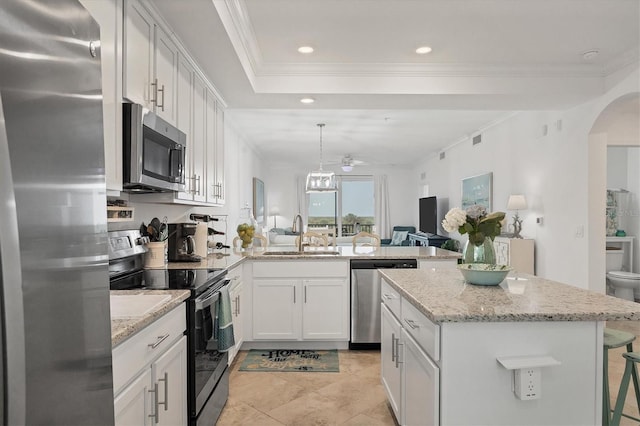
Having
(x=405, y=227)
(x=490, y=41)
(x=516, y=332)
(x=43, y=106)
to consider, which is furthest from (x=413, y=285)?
(x=405, y=227)

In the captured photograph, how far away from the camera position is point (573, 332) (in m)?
1.51

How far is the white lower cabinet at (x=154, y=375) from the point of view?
1.30 m

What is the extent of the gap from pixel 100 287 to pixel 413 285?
158cm

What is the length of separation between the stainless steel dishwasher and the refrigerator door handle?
3278 mm

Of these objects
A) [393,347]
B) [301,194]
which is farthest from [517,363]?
[301,194]

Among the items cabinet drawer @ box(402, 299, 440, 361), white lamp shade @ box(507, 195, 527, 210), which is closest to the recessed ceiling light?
white lamp shade @ box(507, 195, 527, 210)

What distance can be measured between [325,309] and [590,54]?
10.2 ft

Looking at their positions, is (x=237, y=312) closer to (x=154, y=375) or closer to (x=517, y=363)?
(x=154, y=375)

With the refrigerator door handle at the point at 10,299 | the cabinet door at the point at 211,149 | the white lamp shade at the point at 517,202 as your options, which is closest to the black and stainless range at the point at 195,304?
the cabinet door at the point at 211,149

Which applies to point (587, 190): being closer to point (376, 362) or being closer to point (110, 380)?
point (376, 362)

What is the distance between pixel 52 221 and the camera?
2.22 ft

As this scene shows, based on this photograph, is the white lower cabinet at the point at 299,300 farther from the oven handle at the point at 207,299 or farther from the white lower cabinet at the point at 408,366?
the oven handle at the point at 207,299

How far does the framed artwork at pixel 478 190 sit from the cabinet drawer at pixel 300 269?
294 centimetres

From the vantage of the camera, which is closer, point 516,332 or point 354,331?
point 516,332
